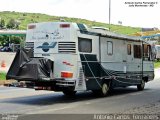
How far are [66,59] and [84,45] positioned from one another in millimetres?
1271

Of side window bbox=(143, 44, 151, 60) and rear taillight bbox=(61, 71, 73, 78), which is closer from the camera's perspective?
rear taillight bbox=(61, 71, 73, 78)

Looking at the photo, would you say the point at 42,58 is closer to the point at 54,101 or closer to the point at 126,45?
the point at 54,101

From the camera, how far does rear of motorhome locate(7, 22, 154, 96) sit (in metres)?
17.5

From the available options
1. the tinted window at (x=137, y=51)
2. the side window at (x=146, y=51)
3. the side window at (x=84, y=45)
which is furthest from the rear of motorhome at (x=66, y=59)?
the side window at (x=146, y=51)

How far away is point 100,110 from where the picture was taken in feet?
49.2

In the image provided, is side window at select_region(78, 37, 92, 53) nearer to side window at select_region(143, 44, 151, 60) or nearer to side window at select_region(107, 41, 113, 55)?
side window at select_region(107, 41, 113, 55)

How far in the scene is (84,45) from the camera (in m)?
18.6

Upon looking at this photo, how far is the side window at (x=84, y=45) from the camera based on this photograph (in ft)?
59.8

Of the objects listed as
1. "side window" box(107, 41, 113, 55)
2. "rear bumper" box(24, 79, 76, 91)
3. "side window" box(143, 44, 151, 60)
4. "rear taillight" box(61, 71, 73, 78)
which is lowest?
"rear bumper" box(24, 79, 76, 91)

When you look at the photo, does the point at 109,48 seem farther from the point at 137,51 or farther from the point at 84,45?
the point at 137,51

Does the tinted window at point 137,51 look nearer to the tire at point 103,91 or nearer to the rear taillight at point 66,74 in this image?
Answer: the tire at point 103,91

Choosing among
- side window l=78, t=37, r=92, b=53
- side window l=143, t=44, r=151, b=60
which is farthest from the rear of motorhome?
side window l=143, t=44, r=151, b=60

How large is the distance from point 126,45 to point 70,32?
574 cm

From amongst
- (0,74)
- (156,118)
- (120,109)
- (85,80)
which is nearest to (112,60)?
(85,80)
